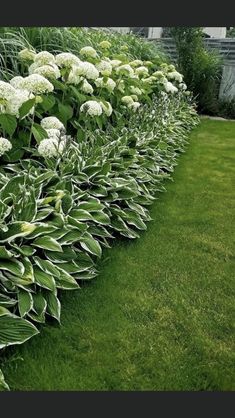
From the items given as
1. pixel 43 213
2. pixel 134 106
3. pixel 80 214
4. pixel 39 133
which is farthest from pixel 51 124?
pixel 134 106

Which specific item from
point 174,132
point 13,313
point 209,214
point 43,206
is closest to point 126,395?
point 13,313

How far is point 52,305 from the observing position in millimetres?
2072

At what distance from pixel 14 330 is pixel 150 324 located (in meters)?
0.67

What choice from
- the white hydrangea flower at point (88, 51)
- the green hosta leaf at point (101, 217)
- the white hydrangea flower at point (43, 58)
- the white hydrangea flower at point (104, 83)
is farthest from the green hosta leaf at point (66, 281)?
the white hydrangea flower at point (88, 51)

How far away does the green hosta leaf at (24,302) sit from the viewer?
1.93 meters

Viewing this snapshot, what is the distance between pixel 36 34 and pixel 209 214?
238 cm

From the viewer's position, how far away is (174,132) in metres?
5.90

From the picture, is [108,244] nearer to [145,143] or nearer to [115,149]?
[115,149]

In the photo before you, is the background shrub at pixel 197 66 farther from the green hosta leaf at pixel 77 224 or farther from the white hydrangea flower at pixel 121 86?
the green hosta leaf at pixel 77 224

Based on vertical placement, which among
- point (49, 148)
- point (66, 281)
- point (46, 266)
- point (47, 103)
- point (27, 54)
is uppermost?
point (27, 54)

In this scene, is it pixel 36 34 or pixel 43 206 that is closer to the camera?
pixel 43 206

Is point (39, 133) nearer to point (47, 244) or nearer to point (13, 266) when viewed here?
point (47, 244)

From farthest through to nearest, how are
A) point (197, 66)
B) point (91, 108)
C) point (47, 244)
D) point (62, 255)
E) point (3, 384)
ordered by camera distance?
point (197, 66)
point (91, 108)
point (62, 255)
point (47, 244)
point (3, 384)

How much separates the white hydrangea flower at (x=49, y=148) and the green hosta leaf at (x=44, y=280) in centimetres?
81
